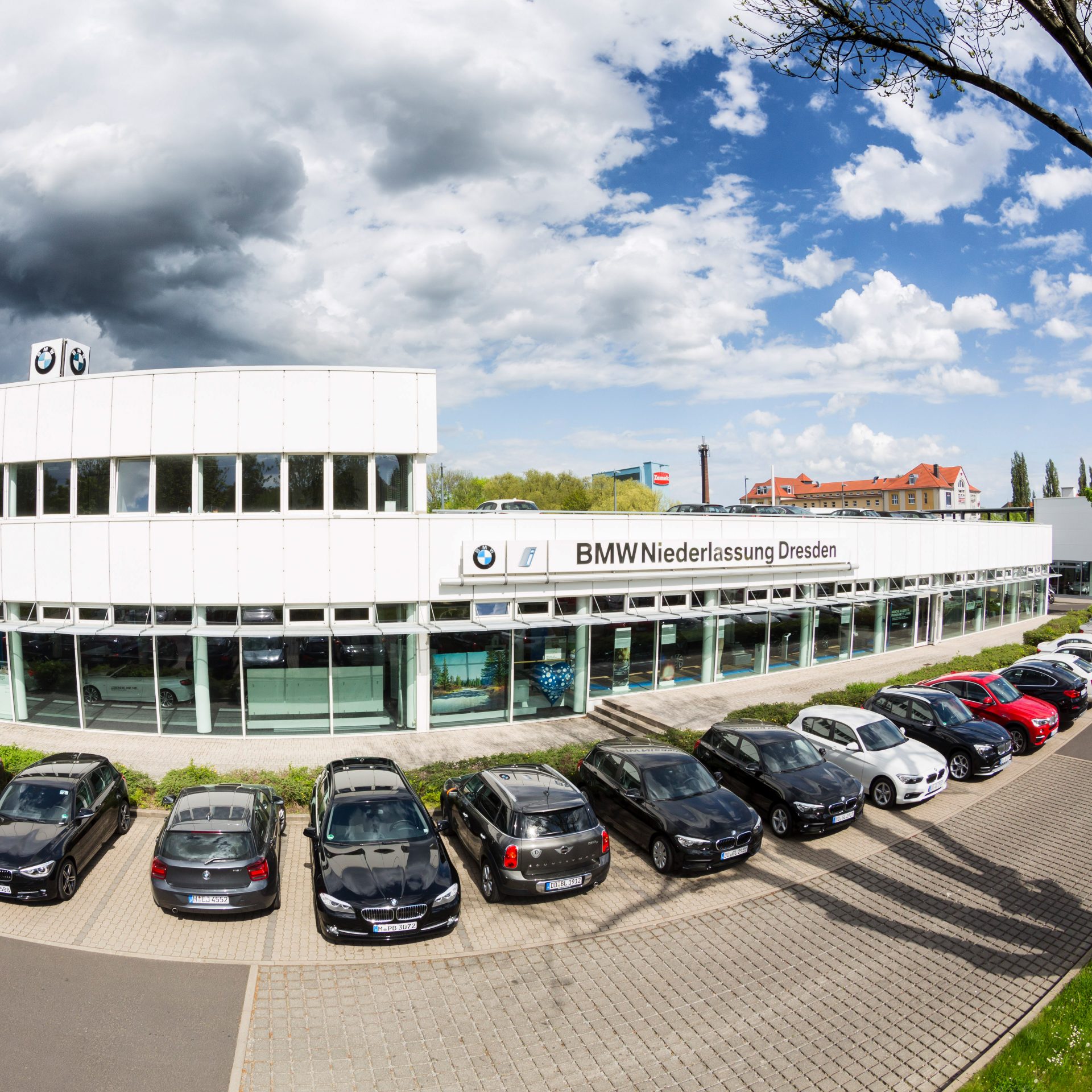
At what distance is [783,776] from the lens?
11.5 metres

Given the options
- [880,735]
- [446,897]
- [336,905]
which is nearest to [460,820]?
[446,897]

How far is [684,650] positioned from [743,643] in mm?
2648

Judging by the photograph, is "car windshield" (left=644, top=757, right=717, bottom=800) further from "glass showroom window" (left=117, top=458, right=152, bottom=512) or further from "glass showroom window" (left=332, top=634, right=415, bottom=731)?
"glass showroom window" (left=117, top=458, right=152, bottom=512)

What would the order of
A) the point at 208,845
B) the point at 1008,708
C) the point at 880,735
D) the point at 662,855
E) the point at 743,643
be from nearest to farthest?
the point at 208,845, the point at 662,855, the point at 880,735, the point at 1008,708, the point at 743,643

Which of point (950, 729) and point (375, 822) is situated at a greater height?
point (375, 822)

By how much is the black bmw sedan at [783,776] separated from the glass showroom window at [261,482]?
10665mm

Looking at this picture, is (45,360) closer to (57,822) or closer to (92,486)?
(92,486)

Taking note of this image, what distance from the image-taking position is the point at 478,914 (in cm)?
901

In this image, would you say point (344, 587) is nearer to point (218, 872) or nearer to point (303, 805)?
point (303, 805)

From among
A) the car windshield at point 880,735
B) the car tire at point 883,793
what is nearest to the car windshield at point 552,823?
the car tire at point 883,793

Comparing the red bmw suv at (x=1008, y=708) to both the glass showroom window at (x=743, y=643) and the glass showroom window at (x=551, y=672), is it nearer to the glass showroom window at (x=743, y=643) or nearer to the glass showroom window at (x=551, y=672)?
the glass showroom window at (x=743, y=643)

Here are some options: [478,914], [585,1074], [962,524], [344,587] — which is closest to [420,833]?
[478,914]

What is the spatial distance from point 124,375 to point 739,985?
→ 55.5 feet

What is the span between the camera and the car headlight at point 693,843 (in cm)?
969
